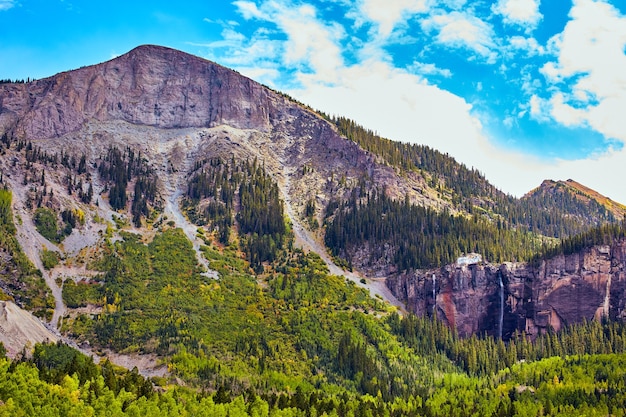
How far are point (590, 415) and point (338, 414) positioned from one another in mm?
56546

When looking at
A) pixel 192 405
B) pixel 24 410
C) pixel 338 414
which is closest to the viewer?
pixel 24 410

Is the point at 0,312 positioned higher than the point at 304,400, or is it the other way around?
the point at 0,312

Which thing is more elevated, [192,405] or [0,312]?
[0,312]

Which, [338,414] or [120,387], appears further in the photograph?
[338,414]

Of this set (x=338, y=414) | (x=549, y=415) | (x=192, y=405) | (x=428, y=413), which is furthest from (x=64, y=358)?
(x=549, y=415)

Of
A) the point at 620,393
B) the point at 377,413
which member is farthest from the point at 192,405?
the point at 620,393

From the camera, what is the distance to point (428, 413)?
619ft

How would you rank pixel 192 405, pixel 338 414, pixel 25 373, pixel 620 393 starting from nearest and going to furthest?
pixel 25 373, pixel 192 405, pixel 338 414, pixel 620 393

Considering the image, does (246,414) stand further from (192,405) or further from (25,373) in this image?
(25,373)

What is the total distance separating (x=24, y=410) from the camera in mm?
136000

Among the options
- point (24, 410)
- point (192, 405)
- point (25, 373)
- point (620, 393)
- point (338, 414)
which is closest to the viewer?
point (24, 410)

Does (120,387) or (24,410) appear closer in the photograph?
(24,410)

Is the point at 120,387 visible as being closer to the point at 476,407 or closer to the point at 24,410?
the point at 24,410

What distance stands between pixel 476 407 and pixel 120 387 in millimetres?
85390
